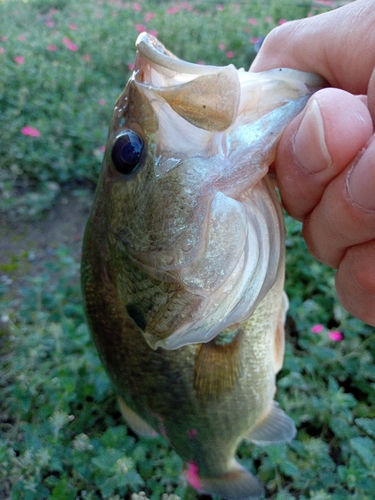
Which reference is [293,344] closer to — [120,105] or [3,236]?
[120,105]

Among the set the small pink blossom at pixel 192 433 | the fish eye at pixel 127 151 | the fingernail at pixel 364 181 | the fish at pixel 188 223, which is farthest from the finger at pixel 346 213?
the small pink blossom at pixel 192 433

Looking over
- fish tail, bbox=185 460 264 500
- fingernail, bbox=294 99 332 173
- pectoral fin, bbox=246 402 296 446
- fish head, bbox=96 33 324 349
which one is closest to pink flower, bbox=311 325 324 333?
pectoral fin, bbox=246 402 296 446

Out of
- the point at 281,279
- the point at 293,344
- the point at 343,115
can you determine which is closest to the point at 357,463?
the point at 293,344

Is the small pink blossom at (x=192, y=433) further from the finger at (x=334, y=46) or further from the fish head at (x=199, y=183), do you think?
the finger at (x=334, y=46)

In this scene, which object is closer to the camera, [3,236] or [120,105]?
[120,105]

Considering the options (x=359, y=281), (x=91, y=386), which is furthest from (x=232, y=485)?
(x=359, y=281)
